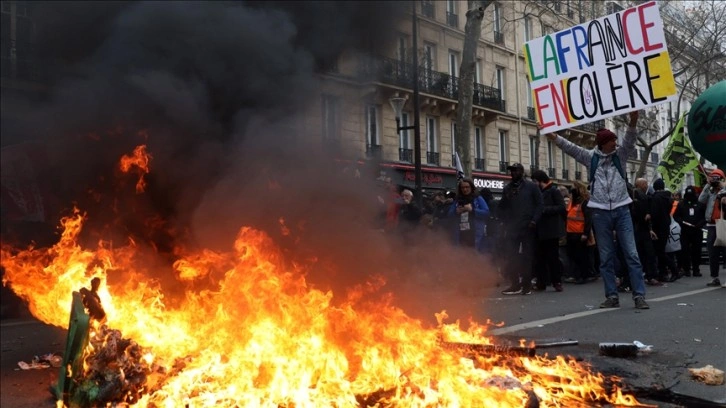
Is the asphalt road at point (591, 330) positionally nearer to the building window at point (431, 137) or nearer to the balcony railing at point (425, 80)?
the balcony railing at point (425, 80)

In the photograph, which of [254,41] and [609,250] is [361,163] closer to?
[254,41]

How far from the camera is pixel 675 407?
320 centimetres

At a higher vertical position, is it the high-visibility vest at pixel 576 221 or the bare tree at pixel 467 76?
the bare tree at pixel 467 76

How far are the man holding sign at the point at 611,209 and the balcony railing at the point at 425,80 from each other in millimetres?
2030

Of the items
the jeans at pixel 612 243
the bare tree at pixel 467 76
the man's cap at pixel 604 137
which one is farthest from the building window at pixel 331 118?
the bare tree at pixel 467 76

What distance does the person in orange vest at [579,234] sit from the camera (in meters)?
9.73

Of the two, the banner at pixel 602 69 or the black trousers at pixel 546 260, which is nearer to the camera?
the banner at pixel 602 69

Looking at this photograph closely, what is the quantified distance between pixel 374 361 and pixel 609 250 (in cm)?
379

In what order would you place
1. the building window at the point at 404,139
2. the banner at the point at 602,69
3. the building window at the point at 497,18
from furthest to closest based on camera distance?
the building window at the point at 497,18 → the building window at the point at 404,139 → the banner at the point at 602,69

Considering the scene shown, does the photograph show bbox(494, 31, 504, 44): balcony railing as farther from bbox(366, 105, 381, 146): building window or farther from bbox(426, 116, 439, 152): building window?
bbox(366, 105, 381, 146): building window

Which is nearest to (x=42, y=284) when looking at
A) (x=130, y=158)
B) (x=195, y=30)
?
(x=130, y=158)

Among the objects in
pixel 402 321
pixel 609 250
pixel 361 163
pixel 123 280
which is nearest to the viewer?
pixel 402 321

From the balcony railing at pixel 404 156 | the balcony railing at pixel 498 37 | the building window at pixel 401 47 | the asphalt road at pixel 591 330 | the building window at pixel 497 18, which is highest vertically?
the building window at pixel 497 18

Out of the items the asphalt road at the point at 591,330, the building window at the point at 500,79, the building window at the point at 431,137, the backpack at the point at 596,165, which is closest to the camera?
the asphalt road at the point at 591,330
